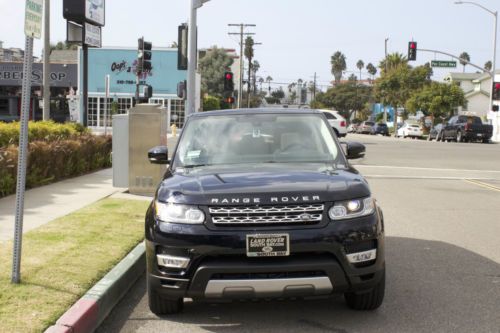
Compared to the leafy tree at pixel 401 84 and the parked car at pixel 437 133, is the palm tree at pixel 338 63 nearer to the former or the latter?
the leafy tree at pixel 401 84

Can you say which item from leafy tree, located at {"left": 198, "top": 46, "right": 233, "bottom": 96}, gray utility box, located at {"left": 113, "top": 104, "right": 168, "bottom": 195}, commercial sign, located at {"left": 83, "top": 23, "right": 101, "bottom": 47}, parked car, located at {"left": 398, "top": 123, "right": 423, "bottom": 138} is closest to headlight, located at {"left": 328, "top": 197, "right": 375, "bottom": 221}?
gray utility box, located at {"left": 113, "top": 104, "right": 168, "bottom": 195}

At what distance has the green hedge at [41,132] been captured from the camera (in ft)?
36.3

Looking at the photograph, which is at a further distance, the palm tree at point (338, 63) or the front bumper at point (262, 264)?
the palm tree at point (338, 63)

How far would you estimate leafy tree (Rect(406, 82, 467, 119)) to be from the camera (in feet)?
194

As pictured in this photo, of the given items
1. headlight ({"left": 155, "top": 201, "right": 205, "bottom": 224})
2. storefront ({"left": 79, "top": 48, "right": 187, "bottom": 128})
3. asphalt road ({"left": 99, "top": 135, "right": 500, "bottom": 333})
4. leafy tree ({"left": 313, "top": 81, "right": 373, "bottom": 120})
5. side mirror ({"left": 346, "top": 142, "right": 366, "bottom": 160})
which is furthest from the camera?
leafy tree ({"left": 313, "top": 81, "right": 373, "bottom": 120})

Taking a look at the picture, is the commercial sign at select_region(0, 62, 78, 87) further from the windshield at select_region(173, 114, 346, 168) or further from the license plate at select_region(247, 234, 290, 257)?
the license plate at select_region(247, 234, 290, 257)

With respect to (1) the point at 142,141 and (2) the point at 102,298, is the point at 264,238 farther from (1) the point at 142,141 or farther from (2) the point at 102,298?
(1) the point at 142,141

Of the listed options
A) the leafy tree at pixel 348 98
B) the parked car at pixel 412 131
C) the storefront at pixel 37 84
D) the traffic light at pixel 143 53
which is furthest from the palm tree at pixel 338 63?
the traffic light at pixel 143 53

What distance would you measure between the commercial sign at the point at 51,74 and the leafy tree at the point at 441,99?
34.3 m

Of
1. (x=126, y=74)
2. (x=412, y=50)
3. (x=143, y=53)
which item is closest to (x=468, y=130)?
→ (x=412, y=50)

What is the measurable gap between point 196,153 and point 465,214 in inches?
242

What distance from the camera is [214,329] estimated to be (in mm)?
4590

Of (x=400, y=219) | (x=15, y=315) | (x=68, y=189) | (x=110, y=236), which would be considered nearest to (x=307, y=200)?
(x=15, y=315)

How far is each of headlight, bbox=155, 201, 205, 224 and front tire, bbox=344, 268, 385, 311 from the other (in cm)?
148
